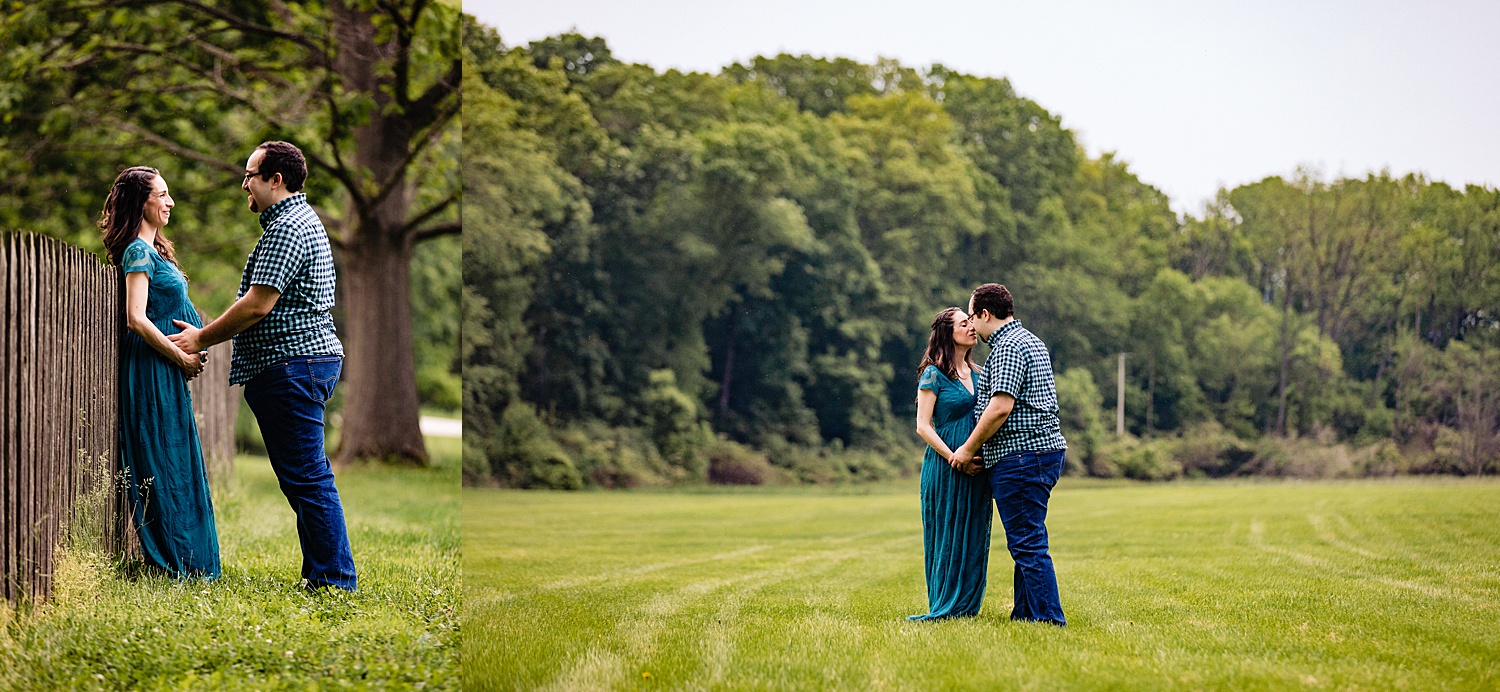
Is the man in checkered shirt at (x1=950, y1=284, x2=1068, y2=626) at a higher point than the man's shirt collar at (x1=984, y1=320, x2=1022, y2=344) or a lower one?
lower

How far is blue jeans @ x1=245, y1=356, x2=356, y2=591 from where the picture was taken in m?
5.02

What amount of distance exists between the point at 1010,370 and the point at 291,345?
10.4 feet

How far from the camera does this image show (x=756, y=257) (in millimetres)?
23438

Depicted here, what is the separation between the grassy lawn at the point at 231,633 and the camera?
4094 millimetres

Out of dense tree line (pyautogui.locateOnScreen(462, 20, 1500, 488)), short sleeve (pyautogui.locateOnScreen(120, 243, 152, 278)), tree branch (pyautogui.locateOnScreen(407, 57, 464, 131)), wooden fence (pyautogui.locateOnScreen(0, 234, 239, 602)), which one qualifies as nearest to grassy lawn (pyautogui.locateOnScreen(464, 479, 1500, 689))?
wooden fence (pyautogui.locateOnScreen(0, 234, 239, 602))

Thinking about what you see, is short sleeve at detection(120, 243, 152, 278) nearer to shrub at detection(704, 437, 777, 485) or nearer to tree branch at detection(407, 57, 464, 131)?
tree branch at detection(407, 57, 464, 131)

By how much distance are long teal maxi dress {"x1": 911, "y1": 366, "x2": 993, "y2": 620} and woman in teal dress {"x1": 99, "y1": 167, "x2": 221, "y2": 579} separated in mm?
3384

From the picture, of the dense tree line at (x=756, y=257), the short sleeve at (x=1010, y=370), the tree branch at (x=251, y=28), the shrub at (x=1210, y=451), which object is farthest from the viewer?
the dense tree line at (x=756, y=257)

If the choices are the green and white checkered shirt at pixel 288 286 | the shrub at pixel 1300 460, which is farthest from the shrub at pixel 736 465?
the green and white checkered shirt at pixel 288 286

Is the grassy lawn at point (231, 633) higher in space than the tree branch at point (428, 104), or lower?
lower

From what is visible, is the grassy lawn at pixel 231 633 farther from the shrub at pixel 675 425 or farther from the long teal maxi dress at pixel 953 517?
the shrub at pixel 675 425

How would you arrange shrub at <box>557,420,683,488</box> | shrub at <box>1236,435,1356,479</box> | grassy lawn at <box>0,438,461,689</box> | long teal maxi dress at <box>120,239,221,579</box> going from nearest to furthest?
grassy lawn at <box>0,438,461,689</box>, long teal maxi dress at <box>120,239,221,579</box>, shrub at <box>1236,435,1356,479</box>, shrub at <box>557,420,683,488</box>

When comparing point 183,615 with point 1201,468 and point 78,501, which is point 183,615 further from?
point 1201,468

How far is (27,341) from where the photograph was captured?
4.42 meters
